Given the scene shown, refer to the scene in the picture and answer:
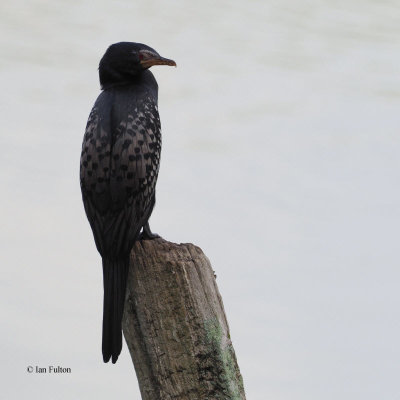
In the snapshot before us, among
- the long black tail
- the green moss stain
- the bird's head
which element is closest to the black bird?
the long black tail

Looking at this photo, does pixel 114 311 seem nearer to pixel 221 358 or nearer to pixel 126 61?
pixel 221 358

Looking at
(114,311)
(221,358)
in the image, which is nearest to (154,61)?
(114,311)

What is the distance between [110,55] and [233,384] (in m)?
2.14

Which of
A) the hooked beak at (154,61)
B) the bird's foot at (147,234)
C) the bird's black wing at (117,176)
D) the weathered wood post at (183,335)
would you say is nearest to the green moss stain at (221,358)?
the weathered wood post at (183,335)

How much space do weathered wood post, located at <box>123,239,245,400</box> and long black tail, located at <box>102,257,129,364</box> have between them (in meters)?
0.12

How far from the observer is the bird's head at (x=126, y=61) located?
4.39 metres

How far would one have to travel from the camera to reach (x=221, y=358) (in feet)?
11.3

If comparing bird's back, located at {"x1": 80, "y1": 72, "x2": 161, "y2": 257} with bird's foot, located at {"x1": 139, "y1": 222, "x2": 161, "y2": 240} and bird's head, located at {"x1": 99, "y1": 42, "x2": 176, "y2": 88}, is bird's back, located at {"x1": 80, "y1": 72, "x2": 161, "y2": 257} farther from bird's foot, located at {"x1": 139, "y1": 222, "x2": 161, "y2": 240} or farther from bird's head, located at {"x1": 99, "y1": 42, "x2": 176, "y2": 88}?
bird's head, located at {"x1": 99, "y1": 42, "x2": 176, "y2": 88}

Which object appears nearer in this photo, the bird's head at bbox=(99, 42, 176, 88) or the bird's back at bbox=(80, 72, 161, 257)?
the bird's back at bbox=(80, 72, 161, 257)

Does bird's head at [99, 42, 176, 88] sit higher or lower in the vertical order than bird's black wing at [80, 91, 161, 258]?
higher

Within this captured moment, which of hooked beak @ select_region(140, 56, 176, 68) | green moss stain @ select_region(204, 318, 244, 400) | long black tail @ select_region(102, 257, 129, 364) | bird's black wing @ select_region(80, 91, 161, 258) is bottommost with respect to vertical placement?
green moss stain @ select_region(204, 318, 244, 400)

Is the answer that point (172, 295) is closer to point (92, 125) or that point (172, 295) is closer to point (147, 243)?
point (147, 243)

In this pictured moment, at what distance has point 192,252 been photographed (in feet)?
11.6

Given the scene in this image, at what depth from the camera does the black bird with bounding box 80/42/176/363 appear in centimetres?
367
